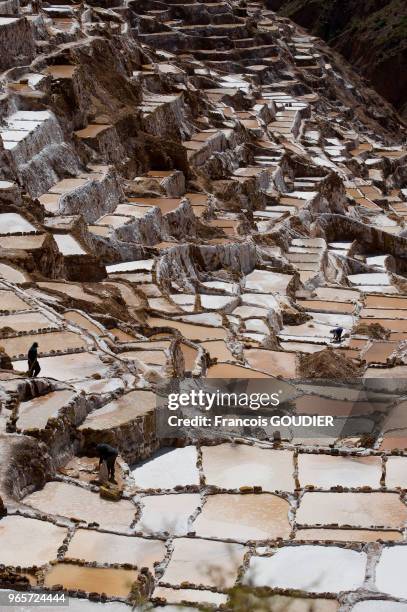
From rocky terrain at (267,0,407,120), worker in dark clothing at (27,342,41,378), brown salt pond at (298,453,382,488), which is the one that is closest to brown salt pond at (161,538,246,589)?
brown salt pond at (298,453,382,488)

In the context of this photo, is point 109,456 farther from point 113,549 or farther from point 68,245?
point 68,245

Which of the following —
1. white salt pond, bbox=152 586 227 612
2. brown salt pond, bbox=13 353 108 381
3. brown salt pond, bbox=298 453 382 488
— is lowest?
brown salt pond, bbox=298 453 382 488

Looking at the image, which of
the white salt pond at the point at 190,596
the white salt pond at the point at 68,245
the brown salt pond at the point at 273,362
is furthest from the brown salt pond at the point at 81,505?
the white salt pond at the point at 68,245

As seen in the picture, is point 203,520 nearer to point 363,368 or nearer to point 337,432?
point 337,432

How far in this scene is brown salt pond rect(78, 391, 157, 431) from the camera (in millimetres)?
22656

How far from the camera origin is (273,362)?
3259cm

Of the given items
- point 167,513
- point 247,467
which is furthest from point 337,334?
point 167,513

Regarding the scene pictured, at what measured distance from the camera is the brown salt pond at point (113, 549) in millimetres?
17500

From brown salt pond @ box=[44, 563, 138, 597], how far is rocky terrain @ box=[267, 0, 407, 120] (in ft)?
349

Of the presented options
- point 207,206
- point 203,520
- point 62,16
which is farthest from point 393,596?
point 62,16

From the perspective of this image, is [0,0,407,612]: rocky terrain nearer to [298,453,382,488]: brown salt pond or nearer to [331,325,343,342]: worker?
[298,453,382,488]: brown salt pond

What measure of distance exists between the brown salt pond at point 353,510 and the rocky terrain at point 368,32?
102m

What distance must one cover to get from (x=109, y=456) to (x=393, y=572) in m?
6.21

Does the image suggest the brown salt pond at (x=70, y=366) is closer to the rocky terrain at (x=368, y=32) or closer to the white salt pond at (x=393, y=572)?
the white salt pond at (x=393, y=572)
